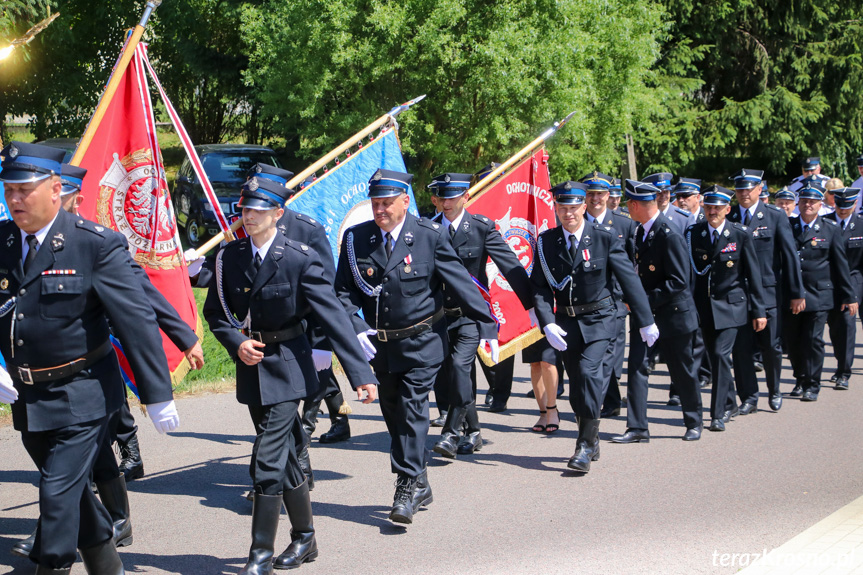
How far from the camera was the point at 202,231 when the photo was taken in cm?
1800

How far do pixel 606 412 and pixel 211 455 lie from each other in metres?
3.66

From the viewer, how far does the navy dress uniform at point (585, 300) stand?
7.18 metres

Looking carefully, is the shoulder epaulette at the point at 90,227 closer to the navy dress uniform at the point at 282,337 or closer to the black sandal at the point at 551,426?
the navy dress uniform at the point at 282,337

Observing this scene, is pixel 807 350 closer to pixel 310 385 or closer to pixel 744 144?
pixel 310 385

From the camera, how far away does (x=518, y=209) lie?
9234mm

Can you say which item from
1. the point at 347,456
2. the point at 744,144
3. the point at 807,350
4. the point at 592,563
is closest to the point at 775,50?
the point at 744,144

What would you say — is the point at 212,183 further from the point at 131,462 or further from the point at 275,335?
the point at 275,335

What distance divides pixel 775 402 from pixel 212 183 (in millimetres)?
12124

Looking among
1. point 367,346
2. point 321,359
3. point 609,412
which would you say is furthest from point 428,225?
point 609,412

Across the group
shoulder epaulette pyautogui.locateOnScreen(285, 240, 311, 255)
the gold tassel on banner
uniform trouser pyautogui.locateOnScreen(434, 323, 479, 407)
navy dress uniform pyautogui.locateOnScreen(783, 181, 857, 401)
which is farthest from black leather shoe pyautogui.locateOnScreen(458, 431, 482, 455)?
navy dress uniform pyautogui.locateOnScreen(783, 181, 857, 401)

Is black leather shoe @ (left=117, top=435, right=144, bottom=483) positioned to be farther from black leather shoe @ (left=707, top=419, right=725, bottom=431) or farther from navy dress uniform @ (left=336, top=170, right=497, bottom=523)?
black leather shoe @ (left=707, top=419, right=725, bottom=431)

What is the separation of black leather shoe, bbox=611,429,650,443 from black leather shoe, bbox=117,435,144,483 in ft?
12.2

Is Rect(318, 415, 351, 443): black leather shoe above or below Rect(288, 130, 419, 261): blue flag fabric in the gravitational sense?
below

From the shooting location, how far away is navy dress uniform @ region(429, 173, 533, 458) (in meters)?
7.42
